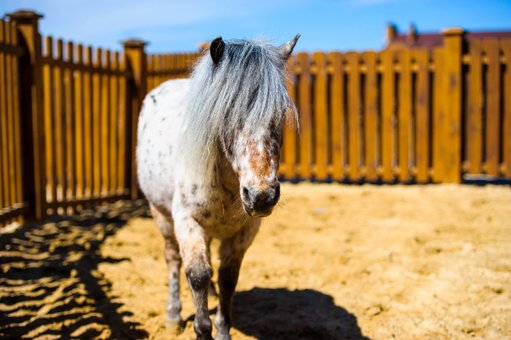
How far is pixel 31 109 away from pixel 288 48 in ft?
14.4

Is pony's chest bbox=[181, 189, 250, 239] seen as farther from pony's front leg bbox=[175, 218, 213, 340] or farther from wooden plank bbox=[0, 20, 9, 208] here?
wooden plank bbox=[0, 20, 9, 208]

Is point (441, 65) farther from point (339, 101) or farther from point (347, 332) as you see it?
point (347, 332)

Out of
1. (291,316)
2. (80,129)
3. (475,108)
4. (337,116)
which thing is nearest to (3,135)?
(80,129)

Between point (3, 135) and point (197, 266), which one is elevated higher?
point (3, 135)

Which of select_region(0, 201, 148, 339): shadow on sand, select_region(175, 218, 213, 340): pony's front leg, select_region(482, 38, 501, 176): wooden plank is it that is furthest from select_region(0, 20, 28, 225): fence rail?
select_region(482, 38, 501, 176): wooden plank

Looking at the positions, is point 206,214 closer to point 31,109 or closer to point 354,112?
point 31,109

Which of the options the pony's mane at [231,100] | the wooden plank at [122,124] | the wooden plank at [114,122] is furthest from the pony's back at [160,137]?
the wooden plank at [122,124]

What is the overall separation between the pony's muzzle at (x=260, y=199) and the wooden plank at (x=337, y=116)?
21.8 ft

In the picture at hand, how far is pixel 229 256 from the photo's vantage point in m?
3.10

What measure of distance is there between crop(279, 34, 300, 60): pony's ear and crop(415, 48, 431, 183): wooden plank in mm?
6029

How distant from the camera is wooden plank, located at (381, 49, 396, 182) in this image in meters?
8.41

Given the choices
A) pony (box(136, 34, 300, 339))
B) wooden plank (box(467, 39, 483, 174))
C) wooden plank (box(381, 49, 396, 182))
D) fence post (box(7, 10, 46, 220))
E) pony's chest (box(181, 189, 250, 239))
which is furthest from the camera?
wooden plank (box(381, 49, 396, 182))

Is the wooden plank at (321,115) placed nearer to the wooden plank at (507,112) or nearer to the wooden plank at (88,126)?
the wooden plank at (507,112)

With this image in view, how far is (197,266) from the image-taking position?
2.66 metres
